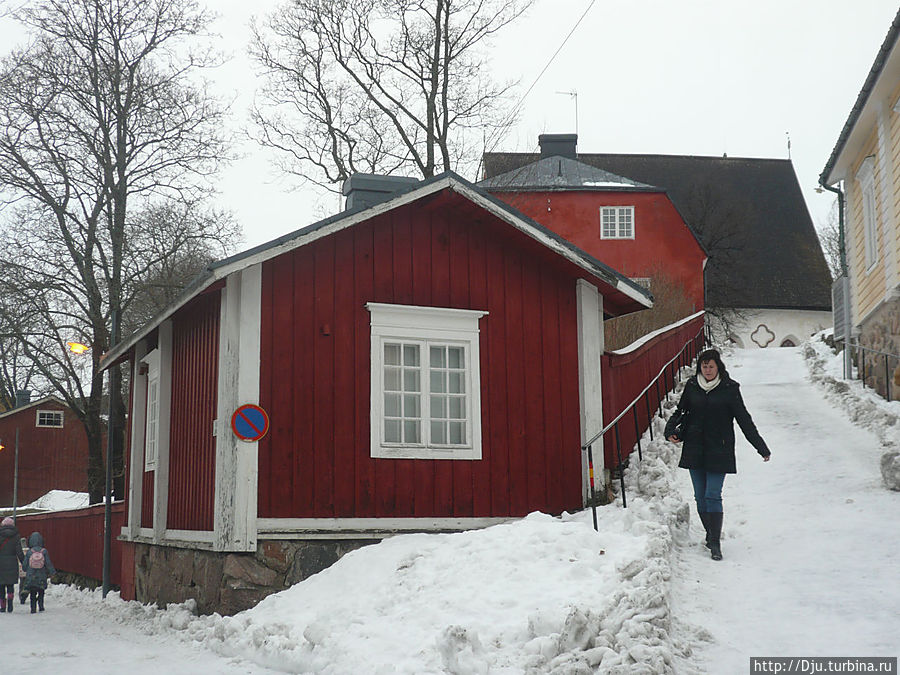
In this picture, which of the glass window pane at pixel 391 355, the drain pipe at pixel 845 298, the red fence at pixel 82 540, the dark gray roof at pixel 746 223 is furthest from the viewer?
the dark gray roof at pixel 746 223

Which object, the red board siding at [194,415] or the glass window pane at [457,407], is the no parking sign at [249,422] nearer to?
the red board siding at [194,415]

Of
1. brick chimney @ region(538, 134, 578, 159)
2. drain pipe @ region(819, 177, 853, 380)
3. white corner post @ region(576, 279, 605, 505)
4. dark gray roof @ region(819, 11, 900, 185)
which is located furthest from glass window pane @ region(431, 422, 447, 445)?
brick chimney @ region(538, 134, 578, 159)

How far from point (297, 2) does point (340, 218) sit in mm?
21231

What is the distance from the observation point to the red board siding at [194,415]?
472 inches

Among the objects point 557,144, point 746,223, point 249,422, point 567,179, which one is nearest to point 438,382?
point 249,422

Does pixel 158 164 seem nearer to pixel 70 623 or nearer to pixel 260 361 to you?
pixel 70 623

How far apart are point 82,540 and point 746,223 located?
117ft

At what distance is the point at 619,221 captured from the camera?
36781 mm

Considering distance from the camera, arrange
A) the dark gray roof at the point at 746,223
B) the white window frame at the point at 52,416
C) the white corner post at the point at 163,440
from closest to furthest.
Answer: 1. the white corner post at the point at 163,440
2. the dark gray roof at the point at 746,223
3. the white window frame at the point at 52,416

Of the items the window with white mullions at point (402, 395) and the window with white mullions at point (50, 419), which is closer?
the window with white mullions at point (402, 395)

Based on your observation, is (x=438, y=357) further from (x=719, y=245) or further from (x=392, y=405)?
(x=719, y=245)

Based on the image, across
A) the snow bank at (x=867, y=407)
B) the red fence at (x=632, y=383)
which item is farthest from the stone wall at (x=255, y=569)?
the snow bank at (x=867, y=407)

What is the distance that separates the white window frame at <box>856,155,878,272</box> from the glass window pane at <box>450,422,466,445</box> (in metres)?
9.20

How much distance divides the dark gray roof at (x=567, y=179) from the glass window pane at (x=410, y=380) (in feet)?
75.3
